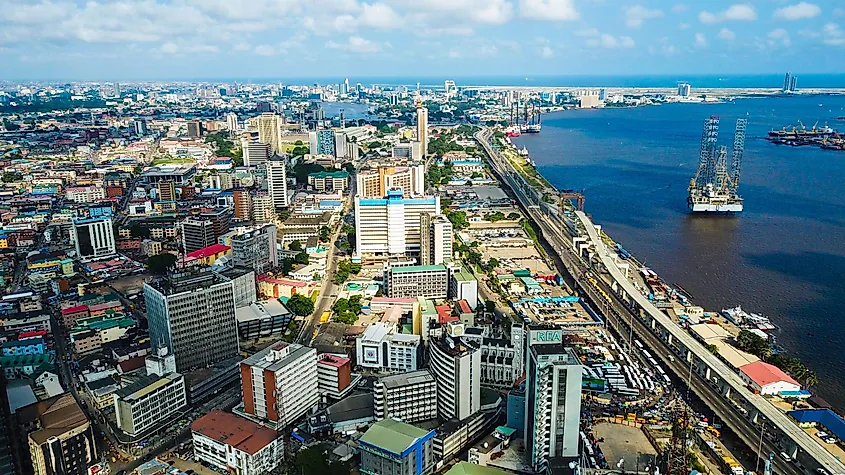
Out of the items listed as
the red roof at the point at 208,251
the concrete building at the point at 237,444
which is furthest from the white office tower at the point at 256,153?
the concrete building at the point at 237,444

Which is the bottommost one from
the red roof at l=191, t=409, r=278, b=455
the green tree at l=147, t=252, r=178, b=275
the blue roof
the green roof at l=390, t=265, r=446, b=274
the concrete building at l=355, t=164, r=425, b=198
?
the blue roof

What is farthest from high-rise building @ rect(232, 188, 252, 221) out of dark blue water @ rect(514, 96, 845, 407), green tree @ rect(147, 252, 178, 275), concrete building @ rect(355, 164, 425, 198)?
dark blue water @ rect(514, 96, 845, 407)

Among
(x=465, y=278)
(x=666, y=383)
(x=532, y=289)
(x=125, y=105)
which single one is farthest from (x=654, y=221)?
(x=125, y=105)

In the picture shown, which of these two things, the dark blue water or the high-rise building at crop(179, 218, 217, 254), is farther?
the high-rise building at crop(179, 218, 217, 254)

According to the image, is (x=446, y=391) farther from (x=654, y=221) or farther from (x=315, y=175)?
(x=315, y=175)

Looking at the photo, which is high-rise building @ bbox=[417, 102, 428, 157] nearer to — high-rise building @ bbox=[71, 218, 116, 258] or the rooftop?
high-rise building @ bbox=[71, 218, 116, 258]

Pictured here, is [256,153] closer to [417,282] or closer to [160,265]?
[160,265]

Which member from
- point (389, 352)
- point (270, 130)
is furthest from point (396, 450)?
point (270, 130)
